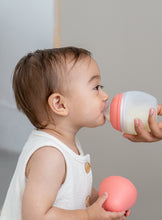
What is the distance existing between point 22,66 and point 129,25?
78 cm

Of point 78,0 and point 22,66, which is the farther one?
point 78,0

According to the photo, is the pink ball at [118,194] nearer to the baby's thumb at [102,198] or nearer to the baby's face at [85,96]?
the baby's thumb at [102,198]

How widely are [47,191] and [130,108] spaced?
0.27 m

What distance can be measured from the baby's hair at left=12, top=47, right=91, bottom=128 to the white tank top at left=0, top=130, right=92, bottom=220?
0.18 ft

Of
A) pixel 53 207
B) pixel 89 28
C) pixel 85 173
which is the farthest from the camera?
pixel 89 28

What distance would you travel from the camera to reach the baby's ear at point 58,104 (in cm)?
83

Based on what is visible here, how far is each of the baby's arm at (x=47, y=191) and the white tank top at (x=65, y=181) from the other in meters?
0.02

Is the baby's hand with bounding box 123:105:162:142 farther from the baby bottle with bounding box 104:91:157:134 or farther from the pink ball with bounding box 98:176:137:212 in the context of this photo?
the pink ball with bounding box 98:176:137:212

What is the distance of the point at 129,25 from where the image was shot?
59.7 inches

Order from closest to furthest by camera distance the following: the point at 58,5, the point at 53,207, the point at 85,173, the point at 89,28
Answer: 1. the point at 53,207
2. the point at 85,173
3. the point at 58,5
4. the point at 89,28

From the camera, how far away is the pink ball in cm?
82

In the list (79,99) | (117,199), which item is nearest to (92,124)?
(79,99)

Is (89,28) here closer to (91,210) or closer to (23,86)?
(23,86)

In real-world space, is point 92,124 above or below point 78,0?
below
